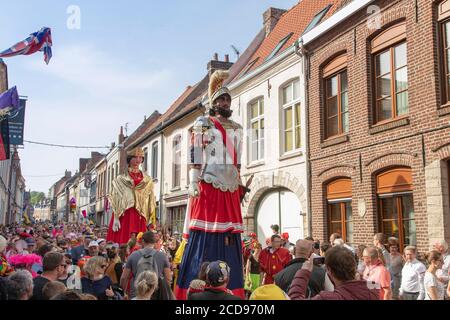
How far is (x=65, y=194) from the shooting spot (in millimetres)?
79312

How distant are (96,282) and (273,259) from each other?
3362 mm

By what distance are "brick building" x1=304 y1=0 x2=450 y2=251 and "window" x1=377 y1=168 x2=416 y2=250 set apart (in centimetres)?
2

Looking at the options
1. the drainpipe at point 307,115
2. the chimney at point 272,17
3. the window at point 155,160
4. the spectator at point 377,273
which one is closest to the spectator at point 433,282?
the spectator at point 377,273

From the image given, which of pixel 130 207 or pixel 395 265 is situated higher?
pixel 130 207

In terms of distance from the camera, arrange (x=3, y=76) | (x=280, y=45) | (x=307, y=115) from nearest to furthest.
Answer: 1. (x=307, y=115)
2. (x=280, y=45)
3. (x=3, y=76)

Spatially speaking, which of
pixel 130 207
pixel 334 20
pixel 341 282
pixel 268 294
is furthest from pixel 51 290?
pixel 334 20

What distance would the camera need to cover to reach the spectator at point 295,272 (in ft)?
14.6

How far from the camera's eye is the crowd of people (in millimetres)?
3309

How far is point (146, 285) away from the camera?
395 centimetres

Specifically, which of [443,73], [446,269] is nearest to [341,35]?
[443,73]

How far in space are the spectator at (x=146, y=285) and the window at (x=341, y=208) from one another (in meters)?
8.46

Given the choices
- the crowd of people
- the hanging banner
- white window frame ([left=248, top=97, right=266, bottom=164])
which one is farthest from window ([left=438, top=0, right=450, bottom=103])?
the hanging banner

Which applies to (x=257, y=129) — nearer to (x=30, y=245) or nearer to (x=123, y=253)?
(x=30, y=245)
